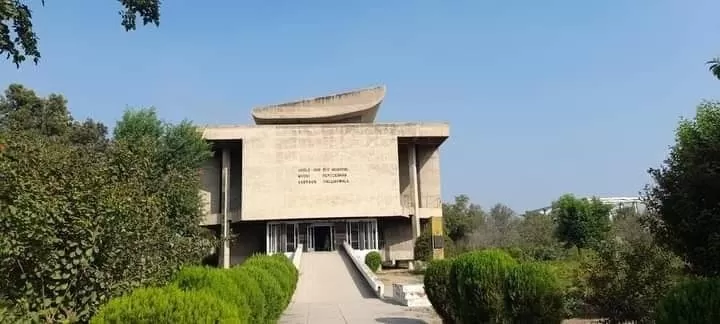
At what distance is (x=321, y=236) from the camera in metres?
39.2

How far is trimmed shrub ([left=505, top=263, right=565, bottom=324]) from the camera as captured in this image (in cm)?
825

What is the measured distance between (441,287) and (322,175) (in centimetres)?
2849

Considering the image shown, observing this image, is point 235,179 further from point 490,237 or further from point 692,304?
point 692,304

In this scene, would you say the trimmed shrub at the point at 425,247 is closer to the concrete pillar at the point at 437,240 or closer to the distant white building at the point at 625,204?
the concrete pillar at the point at 437,240

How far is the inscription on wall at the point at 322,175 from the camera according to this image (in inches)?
1497

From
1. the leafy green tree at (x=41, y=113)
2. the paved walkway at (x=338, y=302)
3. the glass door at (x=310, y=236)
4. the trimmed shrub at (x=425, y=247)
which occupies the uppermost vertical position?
the leafy green tree at (x=41, y=113)

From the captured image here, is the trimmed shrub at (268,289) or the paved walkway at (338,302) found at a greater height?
the trimmed shrub at (268,289)

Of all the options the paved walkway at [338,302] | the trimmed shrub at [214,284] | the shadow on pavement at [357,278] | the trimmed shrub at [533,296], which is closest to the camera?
the trimmed shrub at [214,284]

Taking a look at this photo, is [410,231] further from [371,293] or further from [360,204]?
[371,293]

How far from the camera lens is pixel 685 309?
4695 mm

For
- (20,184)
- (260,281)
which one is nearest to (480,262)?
(260,281)

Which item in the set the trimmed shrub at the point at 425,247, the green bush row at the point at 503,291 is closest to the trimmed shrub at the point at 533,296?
the green bush row at the point at 503,291

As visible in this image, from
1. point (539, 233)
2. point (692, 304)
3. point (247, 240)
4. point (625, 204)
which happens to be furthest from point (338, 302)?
point (625, 204)

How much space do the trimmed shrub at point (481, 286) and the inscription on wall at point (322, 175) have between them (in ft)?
94.9
